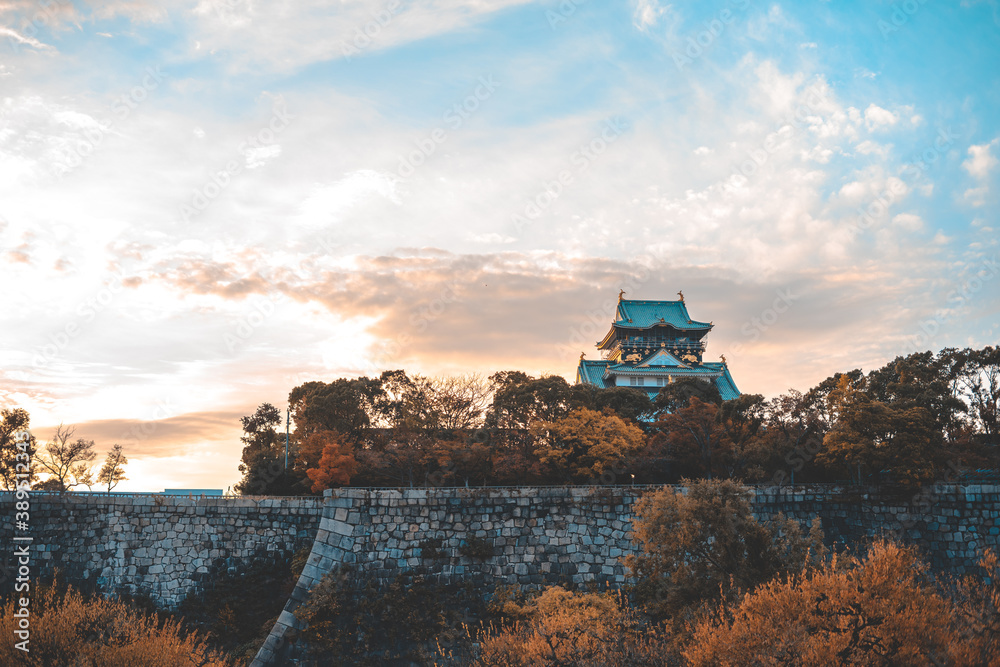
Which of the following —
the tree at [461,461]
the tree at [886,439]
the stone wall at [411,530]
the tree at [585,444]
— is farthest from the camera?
the tree at [461,461]

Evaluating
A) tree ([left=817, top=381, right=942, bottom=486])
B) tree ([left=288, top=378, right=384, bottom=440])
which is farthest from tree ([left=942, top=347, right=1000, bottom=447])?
tree ([left=288, top=378, right=384, bottom=440])

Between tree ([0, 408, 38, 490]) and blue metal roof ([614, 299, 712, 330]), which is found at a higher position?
blue metal roof ([614, 299, 712, 330])

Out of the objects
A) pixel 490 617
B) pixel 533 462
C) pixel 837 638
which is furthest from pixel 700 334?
pixel 837 638

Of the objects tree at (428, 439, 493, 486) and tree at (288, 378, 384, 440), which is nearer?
tree at (428, 439, 493, 486)

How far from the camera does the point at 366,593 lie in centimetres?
2678

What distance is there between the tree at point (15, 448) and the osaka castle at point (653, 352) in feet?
140

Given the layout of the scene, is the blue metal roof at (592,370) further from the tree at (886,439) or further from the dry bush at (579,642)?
the dry bush at (579,642)

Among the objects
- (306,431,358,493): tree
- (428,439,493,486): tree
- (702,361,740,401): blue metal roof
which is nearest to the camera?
(306,431,358,493): tree

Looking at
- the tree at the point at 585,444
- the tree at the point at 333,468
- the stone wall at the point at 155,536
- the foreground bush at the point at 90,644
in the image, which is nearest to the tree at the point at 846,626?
the foreground bush at the point at 90,644

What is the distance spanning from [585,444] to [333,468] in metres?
13.2

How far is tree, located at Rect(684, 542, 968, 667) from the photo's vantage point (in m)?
14.1

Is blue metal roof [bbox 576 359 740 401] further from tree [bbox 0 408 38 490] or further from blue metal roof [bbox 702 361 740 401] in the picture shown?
tree [bbox 0 408 38 490]

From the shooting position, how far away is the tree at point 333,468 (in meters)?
33.9

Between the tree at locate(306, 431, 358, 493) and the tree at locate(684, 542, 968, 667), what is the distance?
71.0ft
